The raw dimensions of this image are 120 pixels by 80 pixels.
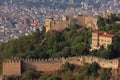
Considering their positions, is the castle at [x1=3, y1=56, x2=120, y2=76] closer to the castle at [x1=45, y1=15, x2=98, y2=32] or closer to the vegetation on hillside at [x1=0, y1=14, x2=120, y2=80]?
the vegetation on hillside at [x1=0, y1=14, x2=120, y2=80]

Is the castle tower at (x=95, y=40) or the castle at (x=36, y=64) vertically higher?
the castle tower at (x=95, y=40)

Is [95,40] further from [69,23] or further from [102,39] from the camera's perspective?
[69,23]

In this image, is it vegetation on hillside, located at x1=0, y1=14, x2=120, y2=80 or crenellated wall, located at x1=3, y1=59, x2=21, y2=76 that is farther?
crenellated wall, located at x1=3, y1=59, x2=21, y2=76

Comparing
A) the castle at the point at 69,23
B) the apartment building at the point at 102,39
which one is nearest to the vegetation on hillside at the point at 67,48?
the apartment building at the point at 102,39

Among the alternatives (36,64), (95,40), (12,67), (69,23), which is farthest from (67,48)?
(69,23)

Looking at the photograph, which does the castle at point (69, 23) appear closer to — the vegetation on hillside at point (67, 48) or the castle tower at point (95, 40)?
the vegetation on hillside at point (67, 48)

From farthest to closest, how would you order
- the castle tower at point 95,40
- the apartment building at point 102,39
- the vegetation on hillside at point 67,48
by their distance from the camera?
1. the castle tower at point 95,40
2. the apartment building at point 102,39
3. the vegetation on hillside at point 67,48

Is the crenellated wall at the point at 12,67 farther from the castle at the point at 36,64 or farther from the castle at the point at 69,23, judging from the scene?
the castle at the point at 69,23

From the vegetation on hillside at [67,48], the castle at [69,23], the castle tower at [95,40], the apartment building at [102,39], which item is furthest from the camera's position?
the castle at [69,23]

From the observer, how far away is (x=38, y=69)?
125 ft

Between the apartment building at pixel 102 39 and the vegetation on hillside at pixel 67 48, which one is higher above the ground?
the apartment building at pixel 102 39

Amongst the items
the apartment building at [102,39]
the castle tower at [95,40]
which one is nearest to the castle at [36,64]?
the apartment building at [102,39]

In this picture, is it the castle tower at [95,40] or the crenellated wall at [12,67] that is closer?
the crenellated wall at [12,67]

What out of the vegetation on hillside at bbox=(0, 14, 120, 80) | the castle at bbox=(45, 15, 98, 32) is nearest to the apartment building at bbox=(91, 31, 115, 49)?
the vegetation on hillside at bbox=(0, 14, 120, 80)
